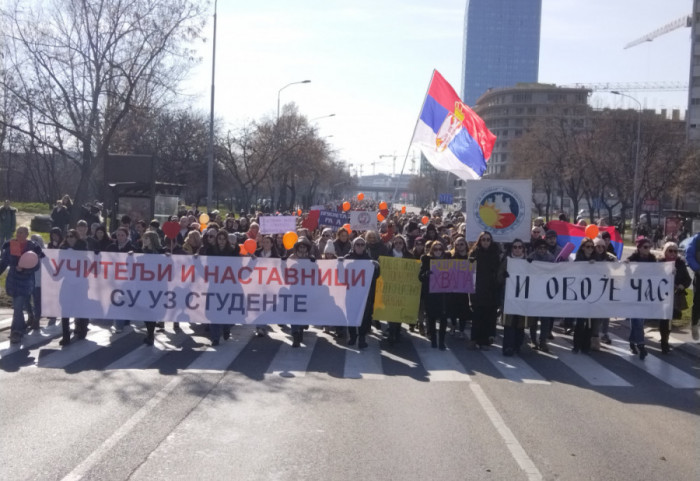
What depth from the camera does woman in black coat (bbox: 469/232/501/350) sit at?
40.7ft

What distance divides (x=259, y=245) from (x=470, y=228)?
3724 millimetres

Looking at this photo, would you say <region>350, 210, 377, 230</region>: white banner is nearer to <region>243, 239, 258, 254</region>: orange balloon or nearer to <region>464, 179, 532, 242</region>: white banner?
<region>464, 179, 532, 242</region>: white banner

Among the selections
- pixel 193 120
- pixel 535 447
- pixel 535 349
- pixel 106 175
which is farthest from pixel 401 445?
pixel 193 120

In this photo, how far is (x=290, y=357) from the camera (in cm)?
1160

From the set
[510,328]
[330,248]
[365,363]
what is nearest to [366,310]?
[365,363]

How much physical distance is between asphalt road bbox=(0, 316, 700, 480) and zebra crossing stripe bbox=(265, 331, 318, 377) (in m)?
0.04

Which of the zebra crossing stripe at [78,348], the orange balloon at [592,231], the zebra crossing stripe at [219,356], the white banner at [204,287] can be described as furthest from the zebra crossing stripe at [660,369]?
the zebra crossing stripe at [78,348]

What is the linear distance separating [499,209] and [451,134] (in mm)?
4006

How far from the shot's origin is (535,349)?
12.7 metres

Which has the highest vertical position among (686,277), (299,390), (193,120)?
(193,120)

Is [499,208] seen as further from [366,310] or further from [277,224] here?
[277,224]

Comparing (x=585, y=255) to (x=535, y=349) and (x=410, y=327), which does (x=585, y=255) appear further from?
(x=410, y=327)

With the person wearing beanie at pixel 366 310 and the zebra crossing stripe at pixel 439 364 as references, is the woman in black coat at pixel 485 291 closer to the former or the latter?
the zebra crossing stripe at pixel 439 364

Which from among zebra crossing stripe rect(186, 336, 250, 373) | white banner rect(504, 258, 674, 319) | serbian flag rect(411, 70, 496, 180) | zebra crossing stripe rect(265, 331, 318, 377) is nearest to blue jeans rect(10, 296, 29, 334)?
zebra crossing stripe rect(186, 336, 250, 373)
